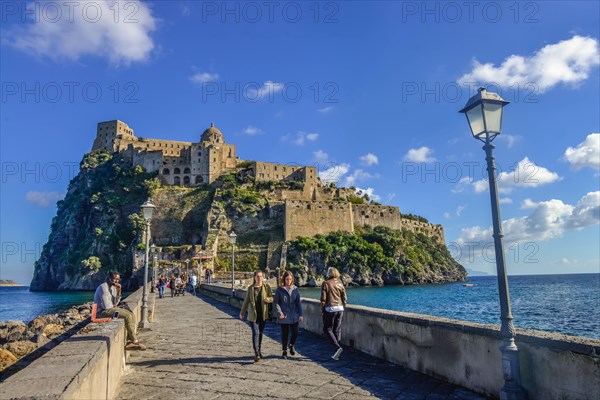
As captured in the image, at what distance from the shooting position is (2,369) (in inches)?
368

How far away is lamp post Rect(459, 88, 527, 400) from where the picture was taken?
369 centimetres

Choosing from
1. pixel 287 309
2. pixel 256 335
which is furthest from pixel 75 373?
pixel 287 309

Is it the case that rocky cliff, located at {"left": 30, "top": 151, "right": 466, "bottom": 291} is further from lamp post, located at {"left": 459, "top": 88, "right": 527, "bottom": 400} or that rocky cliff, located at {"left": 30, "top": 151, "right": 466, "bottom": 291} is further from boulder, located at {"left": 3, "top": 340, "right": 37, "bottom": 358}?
lamp post, located at {"left": 459, "top": 88, "right": 527, "bottom": 400}

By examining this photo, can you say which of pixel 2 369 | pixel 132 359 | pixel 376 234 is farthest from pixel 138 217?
pixel 132 359

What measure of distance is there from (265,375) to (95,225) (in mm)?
77221

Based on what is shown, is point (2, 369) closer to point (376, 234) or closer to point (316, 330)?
point (316, 330)

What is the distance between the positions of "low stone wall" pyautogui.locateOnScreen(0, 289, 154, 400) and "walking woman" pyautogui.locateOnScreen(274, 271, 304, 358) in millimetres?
2556

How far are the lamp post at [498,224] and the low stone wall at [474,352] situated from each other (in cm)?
22

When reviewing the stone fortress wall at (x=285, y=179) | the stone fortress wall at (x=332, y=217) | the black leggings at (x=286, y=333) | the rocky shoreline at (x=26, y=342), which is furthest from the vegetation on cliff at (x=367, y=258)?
the black leggings at (x=286, y=333)

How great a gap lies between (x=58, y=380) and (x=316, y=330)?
21.4ft

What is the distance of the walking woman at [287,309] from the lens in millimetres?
6543

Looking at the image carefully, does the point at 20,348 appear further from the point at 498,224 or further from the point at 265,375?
the point at 498,224

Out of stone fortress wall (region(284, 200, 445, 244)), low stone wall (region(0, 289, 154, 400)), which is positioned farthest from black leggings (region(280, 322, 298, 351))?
stone fortress wall (region(284, 200, 445, 244))

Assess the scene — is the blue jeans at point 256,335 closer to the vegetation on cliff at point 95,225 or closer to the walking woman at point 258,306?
the walking woman at point 258,306
